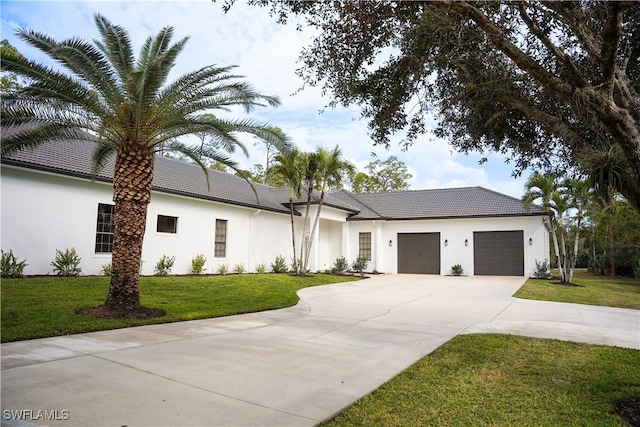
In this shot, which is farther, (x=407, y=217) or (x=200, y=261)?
(x=407, y=217)

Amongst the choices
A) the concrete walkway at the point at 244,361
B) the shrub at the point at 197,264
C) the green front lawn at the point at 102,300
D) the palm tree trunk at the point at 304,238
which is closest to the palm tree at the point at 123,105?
the green front lawn at the point at 102,300

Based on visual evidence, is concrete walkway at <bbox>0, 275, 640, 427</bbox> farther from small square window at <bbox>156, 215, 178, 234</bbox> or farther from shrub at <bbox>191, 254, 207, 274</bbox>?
small square window at <bbox>156, 215, 178, 234</bbox>

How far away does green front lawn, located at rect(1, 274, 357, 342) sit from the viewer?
23.4 feet

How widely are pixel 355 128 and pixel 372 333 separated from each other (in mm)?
4128

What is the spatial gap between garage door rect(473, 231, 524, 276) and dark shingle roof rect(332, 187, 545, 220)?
1.27 metres

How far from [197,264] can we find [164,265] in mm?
1530

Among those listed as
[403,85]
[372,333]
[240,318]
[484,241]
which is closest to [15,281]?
[240,318]

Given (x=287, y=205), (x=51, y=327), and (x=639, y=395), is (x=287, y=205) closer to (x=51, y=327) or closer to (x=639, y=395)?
(x=51, y=327)

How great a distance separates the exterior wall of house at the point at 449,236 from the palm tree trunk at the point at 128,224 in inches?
681

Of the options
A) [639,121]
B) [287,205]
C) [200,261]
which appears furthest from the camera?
[287,205]

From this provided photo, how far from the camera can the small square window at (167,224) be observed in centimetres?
1575

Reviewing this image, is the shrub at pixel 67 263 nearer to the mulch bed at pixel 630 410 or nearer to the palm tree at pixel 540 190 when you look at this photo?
the mulch bed at pixel 630 410

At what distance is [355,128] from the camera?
8562 mm

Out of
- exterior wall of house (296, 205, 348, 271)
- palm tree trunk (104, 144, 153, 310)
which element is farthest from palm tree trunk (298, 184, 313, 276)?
palm tree trunk (104, 144, 153, 310)
